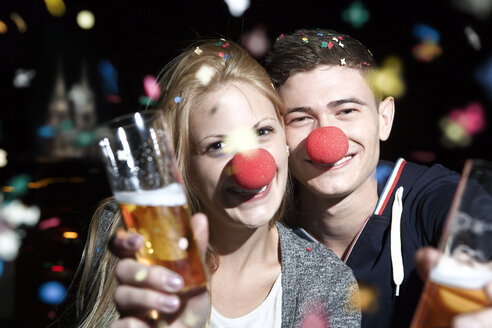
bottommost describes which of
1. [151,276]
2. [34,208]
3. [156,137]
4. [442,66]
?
[34,208]

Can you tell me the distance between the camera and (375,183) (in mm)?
2041

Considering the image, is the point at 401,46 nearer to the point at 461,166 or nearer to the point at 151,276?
the point at 461,166

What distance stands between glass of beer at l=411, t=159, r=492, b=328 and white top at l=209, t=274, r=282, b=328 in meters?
0.83

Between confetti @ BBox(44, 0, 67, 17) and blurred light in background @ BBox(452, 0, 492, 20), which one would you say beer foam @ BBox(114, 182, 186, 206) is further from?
confetti @ BBox(44, 0, 67, 17)

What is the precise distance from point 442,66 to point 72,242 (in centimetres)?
254

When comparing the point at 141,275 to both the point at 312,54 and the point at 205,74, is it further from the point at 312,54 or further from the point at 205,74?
the point at 312,54

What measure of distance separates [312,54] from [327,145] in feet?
1.55

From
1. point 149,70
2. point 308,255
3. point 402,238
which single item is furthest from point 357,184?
point 149,70

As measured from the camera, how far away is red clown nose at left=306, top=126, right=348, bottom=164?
5.38ft

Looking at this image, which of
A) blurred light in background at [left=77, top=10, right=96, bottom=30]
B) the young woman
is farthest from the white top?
blurred light in background at [left=77, top=10, right=96, bottom=30]

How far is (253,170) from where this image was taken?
1.34 metres

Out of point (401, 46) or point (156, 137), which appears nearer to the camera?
point (156, 137)

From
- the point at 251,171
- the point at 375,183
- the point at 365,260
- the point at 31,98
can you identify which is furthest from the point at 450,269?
the point at 31,98

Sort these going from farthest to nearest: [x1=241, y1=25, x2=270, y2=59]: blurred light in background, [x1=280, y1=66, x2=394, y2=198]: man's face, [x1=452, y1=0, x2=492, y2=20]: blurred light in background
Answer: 1. [x1=241, y1=25, x2=270, y2=59]: blurred light in background
2. [x1=452, y1=0, x2=492, y2=20]: blurred light in background
3. [x1=280, y1=66, x2=394, y2=198]: man's face
